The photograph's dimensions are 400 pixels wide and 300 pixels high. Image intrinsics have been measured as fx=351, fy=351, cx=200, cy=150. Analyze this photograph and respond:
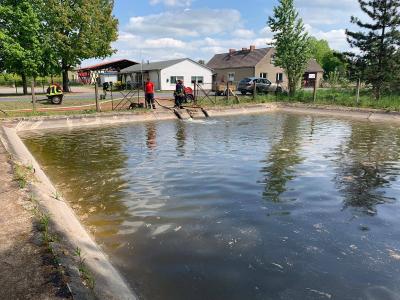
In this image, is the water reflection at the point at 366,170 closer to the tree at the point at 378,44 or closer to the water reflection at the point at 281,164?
the water reflection at the point at 281,164

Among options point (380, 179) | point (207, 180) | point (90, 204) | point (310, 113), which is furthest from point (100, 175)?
point (310, 113)

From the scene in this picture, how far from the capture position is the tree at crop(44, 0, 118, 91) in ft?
130

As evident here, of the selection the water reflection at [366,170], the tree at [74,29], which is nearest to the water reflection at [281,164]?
the water reflection at [366,170]

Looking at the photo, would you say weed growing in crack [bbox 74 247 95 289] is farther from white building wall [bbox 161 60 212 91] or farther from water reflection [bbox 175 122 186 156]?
white building wall [bbox 161 60 212 91]

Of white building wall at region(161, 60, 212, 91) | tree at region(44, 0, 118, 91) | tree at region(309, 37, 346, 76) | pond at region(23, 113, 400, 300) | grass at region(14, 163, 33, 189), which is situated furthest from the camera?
tree at region(309, 37, 346, 76)

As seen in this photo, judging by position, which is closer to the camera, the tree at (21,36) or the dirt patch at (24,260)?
the dirt patch at (24,260)

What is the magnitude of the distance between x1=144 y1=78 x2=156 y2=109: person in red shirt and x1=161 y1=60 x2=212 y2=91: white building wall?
A: 2765 cm

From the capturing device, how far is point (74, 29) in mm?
41500

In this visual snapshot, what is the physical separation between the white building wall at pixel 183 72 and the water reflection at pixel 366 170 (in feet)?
123

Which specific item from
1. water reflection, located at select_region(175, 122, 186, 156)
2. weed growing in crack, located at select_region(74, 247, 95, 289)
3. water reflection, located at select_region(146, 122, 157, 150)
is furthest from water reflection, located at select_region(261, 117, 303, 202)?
water reflection, located at select_region(146, 122, 157, 150)

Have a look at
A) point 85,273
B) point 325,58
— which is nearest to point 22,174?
point 85,273

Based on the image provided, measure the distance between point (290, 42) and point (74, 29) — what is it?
26.1 metres

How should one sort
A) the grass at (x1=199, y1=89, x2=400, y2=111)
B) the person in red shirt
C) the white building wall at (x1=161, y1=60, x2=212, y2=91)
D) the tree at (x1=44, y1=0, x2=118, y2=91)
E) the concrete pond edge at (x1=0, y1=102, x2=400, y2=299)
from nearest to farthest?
the concrete pond edge at (x1=0, y1=102, x2=400, y2=299)
the person in red shirt
the grass at (x1=199, y1=89, x2=400, y2=111)
the tree at (x1=44, y1=0, x2=118, y2=91)
the white building wall at (x1=161, y1=60, x2=212, y2=91)

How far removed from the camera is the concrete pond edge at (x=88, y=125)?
390 centimetres
